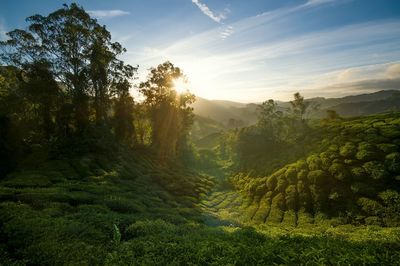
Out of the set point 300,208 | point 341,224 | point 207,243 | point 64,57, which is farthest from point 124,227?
point 64,57

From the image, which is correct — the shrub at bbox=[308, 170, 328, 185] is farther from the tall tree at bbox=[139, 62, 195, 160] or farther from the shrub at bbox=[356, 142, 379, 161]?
the tall tree at bbox=[139, 62, 195, 160]

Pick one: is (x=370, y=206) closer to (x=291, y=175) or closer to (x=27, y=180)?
(x=291, y=175)

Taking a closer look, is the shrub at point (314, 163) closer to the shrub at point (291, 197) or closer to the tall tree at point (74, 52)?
the shrub at point (291, 197)

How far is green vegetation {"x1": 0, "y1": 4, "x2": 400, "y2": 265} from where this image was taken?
1246cm

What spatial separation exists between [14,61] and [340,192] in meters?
52.8

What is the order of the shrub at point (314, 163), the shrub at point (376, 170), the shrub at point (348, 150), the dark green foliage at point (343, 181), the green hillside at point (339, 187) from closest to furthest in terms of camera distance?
the green hillside at point (339, 187), the dark green foliage at point (343, 181), the shrub at point (376, 170), the shrub at point (348, 150), the shrub at point (314, 163)

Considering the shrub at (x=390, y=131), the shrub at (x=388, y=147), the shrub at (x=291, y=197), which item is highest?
the shrub at (x=390, y=131)

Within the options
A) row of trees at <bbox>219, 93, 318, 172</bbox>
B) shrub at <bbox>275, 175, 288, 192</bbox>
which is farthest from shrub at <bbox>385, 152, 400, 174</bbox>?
row of trees at <bbox>219, 93, 318, 172</bbox>

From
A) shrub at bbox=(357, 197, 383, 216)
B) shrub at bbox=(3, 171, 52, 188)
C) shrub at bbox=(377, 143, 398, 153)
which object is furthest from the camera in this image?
shrub at bbox=(377, 143, 398, 153)

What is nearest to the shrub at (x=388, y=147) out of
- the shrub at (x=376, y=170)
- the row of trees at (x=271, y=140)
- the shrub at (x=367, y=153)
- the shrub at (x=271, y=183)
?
the shrub at (x=367, y=153)

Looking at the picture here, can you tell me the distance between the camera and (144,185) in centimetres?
3762

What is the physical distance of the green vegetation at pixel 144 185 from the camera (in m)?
12.5

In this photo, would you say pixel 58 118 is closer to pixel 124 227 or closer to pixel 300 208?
pixel 124 227

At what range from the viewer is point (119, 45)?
53281 mm
